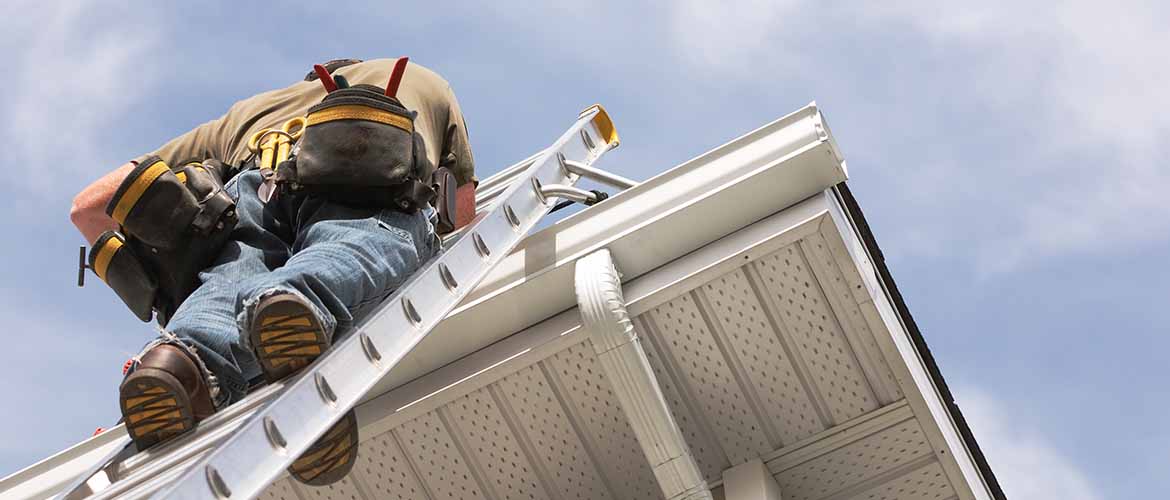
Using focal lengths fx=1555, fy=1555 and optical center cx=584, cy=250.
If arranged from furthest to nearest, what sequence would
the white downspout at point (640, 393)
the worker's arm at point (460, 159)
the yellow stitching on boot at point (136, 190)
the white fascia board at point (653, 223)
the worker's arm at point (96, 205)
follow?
the worker's arm at point (460, 159)
the white fascia board at point (653, 223)
the white downspout at point (640, 393)
the worker's arm at point (96, 205)
the yellow stitching on boot at point (136, 190)

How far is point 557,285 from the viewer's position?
4.61 metres

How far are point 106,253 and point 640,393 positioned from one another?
150 cm

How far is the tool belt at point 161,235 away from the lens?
3.88m

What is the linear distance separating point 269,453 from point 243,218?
1.42m

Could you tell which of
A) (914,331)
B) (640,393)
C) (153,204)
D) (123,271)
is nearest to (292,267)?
(153,204)

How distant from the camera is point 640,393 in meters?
4.39

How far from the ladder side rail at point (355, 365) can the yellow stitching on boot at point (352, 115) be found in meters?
0.37

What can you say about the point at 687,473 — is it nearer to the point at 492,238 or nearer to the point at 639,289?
the point at 639,289

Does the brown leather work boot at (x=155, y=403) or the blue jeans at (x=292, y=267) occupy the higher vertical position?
the blue jeans at (x=292, y=267)

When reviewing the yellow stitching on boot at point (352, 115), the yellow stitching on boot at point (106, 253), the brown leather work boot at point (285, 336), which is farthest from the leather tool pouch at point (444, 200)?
the brown leather work boot at point (285, 336)

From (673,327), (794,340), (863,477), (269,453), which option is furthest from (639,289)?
(269,453)

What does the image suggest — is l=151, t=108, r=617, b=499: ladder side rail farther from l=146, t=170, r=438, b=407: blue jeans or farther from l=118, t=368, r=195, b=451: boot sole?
l=118, t=368, r=195, b=451: boot sole

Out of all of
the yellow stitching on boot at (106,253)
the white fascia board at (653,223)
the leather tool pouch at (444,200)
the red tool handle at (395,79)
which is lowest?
the white fascia board at (653,223)

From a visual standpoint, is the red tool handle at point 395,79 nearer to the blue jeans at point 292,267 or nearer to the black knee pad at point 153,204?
the blue jeans at point 292,267
